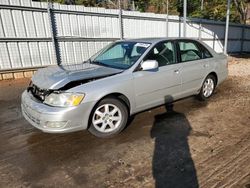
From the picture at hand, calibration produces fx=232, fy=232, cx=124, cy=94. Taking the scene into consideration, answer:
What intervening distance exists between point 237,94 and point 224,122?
2258mm

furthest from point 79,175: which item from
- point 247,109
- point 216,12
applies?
point 216,12

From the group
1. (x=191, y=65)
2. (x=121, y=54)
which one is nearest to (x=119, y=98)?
(x=121, y=54)

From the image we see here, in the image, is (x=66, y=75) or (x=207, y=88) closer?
(x=66, y=75)

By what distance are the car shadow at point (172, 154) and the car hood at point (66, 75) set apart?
136cm

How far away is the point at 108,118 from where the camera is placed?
3.90 meters

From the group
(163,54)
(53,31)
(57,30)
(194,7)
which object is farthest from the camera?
(194,7)

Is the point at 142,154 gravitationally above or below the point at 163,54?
below

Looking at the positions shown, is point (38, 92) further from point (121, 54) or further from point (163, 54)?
point (163, 54)

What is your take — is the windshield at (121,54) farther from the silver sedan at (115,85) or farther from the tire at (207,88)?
the tire at (207,88)

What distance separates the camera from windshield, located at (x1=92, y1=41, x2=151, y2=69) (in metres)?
4.41

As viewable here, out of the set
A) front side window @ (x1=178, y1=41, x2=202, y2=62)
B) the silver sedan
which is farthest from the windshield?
front side window @ (x1=178, y1=41, x2=202, y2=62)

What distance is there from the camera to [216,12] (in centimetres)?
2902

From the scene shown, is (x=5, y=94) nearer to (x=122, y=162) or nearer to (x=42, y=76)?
(x=42, y=76)

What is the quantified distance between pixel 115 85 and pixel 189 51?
7.82ft
